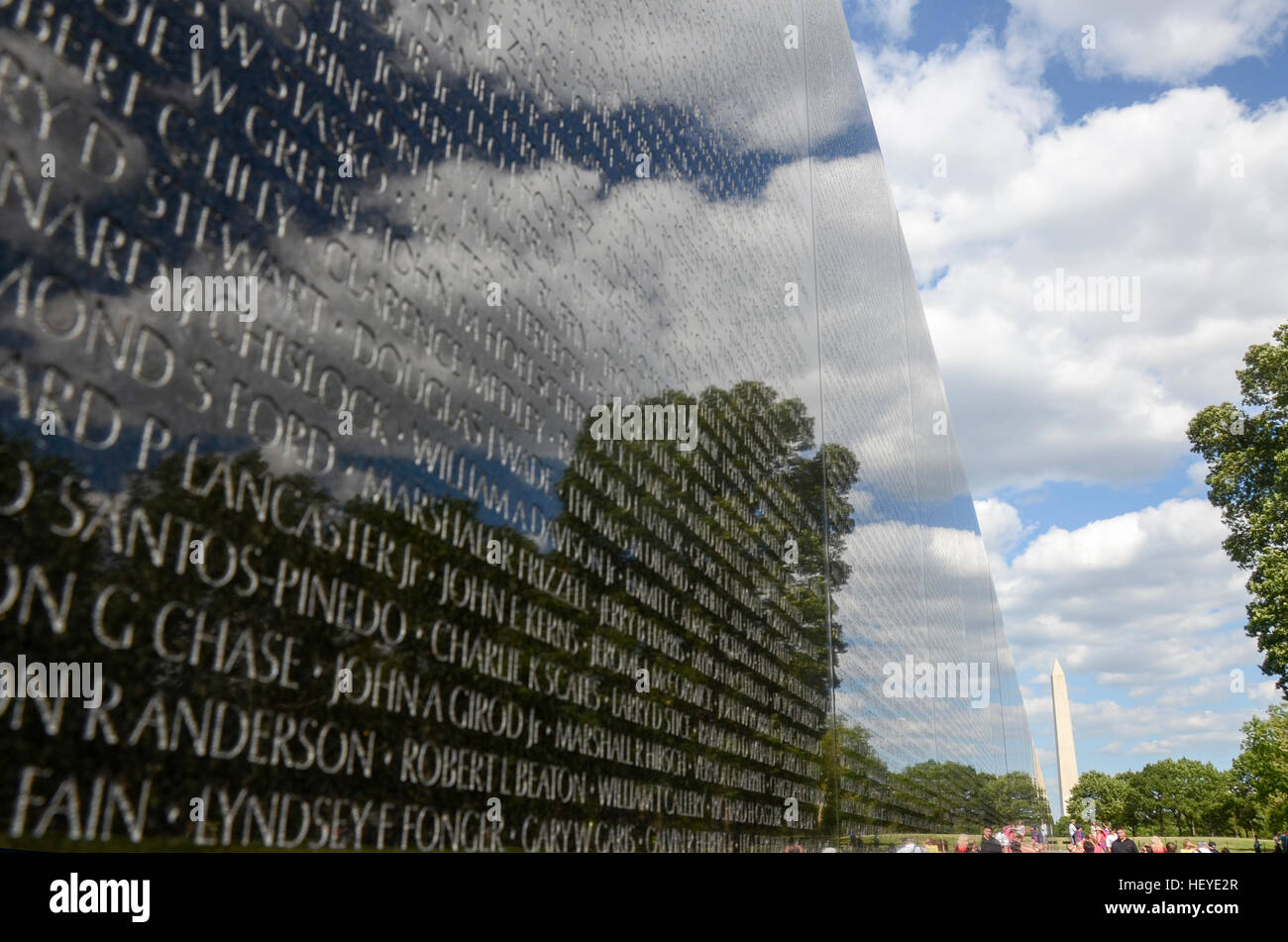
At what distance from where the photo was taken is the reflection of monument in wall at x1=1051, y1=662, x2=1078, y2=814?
→ 208 feet

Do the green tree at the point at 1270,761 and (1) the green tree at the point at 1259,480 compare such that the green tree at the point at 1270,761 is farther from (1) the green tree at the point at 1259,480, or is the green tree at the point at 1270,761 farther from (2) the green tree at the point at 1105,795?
(2) the green tree at the point at 1105,795

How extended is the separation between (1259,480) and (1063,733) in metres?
44.2

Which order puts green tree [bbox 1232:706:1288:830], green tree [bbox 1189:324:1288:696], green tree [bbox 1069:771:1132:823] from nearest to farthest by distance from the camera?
green tree [bbox 1189:324:1288:696], green tree [bbox 1232:706:1288:830], green tree [bbox 1069:771:1132:823]

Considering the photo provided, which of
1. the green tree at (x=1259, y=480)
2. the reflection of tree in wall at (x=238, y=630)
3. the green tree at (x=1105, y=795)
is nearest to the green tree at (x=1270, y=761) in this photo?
the green tree at (x=1259, y=480)

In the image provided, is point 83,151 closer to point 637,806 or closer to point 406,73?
point 406,73

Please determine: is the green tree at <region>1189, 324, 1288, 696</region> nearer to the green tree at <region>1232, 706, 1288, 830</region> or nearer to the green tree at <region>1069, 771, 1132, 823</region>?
the green tree at <region>1232, 706, 1288, 830</region>

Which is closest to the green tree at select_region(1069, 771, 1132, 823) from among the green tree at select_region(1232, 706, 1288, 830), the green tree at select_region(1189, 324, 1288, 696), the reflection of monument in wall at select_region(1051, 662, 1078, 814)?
the reflection of monument in wall at select_region(1051, 662, 1078, 814)

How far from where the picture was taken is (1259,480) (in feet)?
93.6

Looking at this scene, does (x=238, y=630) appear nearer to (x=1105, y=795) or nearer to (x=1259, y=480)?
(x=1259, y=480)

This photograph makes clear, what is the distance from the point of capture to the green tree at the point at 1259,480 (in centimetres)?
2453

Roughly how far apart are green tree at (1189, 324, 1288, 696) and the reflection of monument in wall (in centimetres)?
3603

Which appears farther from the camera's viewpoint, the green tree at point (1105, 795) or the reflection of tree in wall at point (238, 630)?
the green tree at point (1105, 795)

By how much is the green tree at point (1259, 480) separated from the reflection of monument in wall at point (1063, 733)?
118 ft
